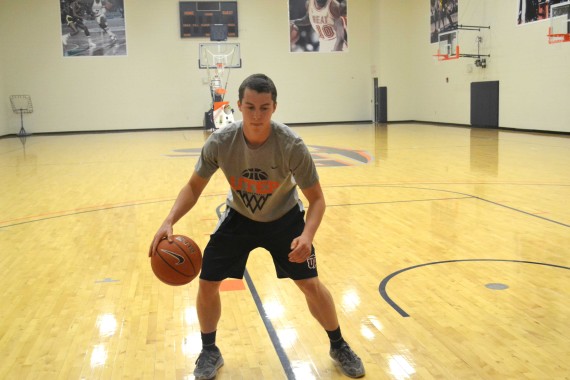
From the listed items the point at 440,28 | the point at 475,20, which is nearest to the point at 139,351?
the point at 475,20

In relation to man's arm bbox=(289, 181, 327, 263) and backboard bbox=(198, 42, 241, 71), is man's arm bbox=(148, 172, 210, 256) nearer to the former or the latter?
man's arm bbox=(289, 181, 327, 263)

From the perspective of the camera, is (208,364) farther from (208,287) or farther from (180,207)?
(180,207)

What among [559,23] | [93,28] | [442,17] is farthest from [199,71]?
[559,23]

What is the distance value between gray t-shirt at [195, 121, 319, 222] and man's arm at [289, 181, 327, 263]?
0.06 meters

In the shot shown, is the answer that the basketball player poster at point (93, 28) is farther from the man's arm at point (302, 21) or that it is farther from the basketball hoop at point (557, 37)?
the basketball hoop at point (557, 37)

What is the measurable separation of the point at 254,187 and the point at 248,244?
0.30 meters

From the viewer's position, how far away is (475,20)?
20297mm

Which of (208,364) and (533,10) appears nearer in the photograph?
(208,364)

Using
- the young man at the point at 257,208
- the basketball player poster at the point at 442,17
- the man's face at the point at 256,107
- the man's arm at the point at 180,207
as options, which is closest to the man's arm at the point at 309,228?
the young man at the point at 257,208

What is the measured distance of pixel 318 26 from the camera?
25312 millimetres

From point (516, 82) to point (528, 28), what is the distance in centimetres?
158

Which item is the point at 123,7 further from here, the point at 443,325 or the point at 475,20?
the point at 443,325

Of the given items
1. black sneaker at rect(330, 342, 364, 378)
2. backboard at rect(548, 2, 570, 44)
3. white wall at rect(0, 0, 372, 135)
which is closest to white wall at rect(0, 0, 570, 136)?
white wall at rect(0, 0, 372, 135)

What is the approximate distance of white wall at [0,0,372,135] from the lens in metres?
23.3
